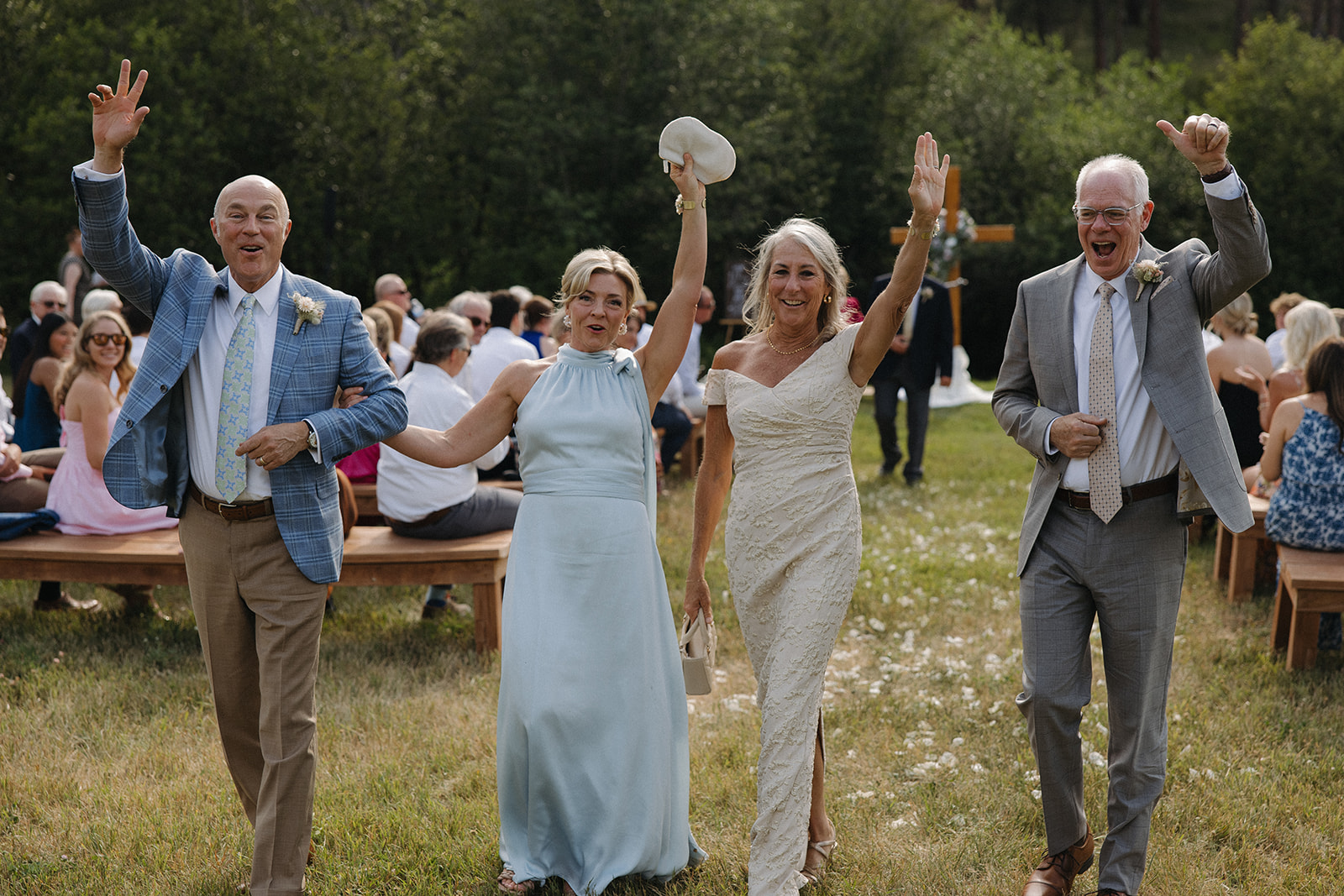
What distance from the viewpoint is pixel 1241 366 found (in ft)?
26.8

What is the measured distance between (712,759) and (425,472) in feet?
8.01

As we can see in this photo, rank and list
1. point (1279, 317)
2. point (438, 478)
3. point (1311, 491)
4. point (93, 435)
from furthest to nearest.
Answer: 1. point (1279, 317)
2. point (438, 478)
3. point (93, 435)
4. point (1311, 491)

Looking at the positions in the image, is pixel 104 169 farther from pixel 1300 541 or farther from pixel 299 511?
pixel 1300 541

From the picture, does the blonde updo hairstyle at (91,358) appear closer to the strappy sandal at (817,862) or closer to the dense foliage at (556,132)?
the strappy sandal at (817,862)

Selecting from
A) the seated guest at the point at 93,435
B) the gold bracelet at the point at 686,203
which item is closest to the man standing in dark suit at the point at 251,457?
the gold bracelet at the point at 686,203

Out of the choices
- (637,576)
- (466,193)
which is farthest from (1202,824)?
(466,193)

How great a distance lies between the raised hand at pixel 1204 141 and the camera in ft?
10.6

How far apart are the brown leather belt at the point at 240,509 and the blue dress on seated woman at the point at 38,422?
5459mm

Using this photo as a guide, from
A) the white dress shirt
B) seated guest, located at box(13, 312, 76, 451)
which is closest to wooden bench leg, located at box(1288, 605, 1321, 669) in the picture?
the white dress shirt

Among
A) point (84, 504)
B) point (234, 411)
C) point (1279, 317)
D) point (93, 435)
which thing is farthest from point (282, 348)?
point (1279, 317)

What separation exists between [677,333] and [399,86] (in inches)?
918

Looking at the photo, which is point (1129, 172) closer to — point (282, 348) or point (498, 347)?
point (282, 348)

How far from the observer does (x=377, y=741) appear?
5.20 metres

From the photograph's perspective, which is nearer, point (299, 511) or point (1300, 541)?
point (299, 511)
